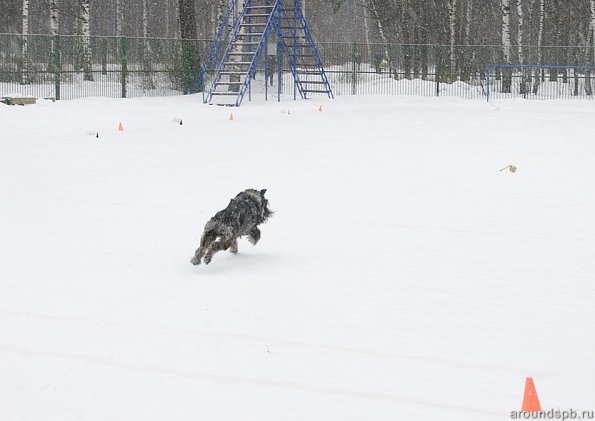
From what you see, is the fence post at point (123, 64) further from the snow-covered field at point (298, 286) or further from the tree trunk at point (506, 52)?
the tree trunk at point (506, 52)

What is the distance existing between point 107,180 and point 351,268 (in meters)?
6.19

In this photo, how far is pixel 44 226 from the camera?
10586mm

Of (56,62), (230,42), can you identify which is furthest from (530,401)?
(230,42)

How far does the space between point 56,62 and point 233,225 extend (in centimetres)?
2146

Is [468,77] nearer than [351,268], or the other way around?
[351,268]

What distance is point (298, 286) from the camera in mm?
8219

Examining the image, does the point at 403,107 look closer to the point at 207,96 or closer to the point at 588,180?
the point at 207,96

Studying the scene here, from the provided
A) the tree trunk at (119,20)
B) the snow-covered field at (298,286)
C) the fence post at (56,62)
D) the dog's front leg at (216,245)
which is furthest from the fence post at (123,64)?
the tree trunk at (119,20)

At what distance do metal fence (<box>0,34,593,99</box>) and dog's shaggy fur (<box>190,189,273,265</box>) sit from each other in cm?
2030

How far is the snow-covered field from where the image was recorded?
5.62m

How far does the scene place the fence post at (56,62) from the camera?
2852cm

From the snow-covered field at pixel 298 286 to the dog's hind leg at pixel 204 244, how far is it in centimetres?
11

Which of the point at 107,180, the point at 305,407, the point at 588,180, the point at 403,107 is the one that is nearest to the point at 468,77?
the point at 403,107

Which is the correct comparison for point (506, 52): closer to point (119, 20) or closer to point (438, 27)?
point (438, 27)
